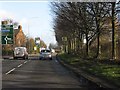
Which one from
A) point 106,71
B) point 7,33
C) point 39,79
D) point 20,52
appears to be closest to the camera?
point 39,79

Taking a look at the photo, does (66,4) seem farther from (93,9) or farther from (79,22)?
(93,9)

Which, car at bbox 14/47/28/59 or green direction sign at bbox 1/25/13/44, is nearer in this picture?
car at bbox 14/47/28/59

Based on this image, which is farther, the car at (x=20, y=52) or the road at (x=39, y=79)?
the car at (x=20, y=52)

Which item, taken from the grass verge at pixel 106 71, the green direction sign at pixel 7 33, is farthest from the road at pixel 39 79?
the green direction sign at pixel 7 33

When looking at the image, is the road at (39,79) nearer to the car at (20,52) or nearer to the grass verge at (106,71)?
the grass verge at (106,71)

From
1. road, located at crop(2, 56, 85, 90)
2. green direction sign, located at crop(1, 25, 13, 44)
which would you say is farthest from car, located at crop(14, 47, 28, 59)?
road, located at crop(2, 56, 85, 90)

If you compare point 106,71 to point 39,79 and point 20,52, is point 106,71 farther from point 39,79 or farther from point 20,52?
point 20,52

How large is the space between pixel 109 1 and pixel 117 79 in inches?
470

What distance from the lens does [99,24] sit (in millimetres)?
34812

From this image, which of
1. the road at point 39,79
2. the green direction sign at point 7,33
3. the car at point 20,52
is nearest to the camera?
the road at point 39,79

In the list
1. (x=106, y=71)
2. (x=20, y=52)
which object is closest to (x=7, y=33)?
(x=20, y=52)

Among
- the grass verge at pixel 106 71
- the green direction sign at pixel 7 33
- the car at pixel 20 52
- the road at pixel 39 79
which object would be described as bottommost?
the road at pixel 39 79

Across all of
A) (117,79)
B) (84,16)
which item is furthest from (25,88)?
(84,16)

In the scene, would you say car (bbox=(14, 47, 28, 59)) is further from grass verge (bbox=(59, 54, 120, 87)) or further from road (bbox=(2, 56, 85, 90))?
grass verge (bbox=(59, 54, 120, 87))
